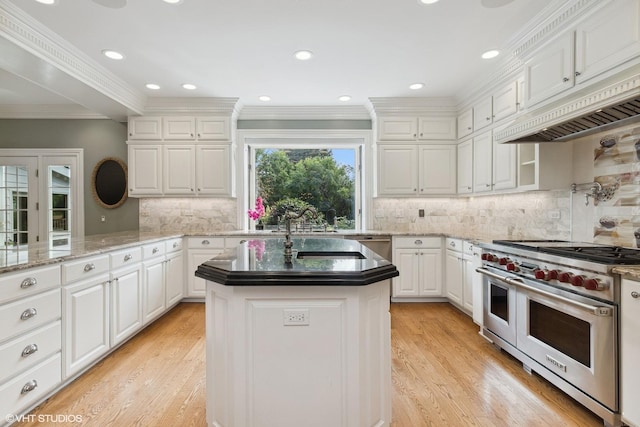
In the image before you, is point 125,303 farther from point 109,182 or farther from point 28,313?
point 109,182

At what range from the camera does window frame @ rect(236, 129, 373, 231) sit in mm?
4723

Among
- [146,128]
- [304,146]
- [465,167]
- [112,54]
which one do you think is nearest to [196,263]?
[146,128]

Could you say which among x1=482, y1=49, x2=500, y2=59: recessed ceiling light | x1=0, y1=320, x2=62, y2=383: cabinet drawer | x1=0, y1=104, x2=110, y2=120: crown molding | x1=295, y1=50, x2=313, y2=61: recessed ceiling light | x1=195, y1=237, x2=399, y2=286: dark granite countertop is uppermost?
x1=482, y1=49, x2=500, y2=59: recessed ceiling light

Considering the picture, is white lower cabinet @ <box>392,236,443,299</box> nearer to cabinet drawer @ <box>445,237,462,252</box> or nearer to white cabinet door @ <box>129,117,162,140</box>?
cabinet drawer @ <box>445,237,462,252</box>

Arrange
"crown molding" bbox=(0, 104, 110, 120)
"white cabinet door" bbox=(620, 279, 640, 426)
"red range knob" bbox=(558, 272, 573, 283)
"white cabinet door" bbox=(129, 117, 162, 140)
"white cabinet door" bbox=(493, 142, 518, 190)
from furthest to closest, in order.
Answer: "crown molding" bbox=(0, 104, 110, 120)
"white cabinet door" bbox=(129, 117, 162, 140)
"white cabinet door" bbox=(493, 142, 518, 190)
"red range knob" bbox=(558, 272, 573, 283)
"white cabinet door" bbox=(620, 279, 640, 426)

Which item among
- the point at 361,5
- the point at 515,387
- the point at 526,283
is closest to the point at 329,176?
the point at 361,5

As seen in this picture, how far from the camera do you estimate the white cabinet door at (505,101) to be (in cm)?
316

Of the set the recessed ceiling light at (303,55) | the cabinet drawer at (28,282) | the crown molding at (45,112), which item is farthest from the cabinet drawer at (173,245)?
the recessed ceiling light at (303,55)

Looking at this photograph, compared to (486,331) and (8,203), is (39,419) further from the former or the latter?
(8,203)

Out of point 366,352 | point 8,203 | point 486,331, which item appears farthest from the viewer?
point 8,203

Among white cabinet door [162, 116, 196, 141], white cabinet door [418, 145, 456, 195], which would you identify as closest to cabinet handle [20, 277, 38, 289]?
white cabinet door [162, 116, 196, 141]

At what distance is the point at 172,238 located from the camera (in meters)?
3.81

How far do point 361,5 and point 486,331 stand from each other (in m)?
2.80

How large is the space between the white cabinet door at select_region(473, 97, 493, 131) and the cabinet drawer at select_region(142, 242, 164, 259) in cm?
375
